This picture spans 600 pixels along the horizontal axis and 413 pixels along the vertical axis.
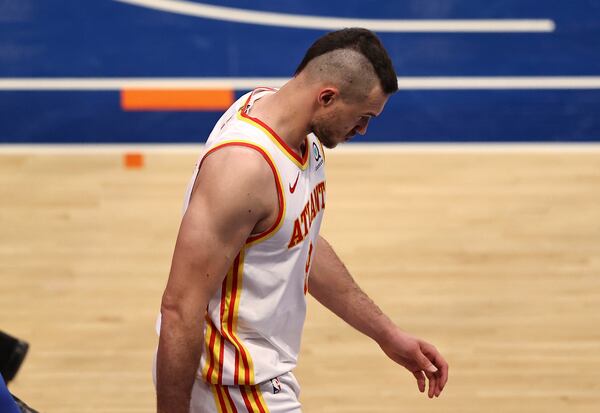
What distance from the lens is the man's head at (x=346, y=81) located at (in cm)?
244

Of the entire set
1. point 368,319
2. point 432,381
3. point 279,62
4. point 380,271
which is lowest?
point 432,381

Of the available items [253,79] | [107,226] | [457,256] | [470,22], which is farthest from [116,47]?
[457,256]

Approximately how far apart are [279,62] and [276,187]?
4.51m

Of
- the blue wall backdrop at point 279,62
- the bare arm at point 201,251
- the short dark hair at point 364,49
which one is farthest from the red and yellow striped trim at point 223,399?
the blue wall backdrop at point 279,62

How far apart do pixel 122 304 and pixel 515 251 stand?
1.90 metres

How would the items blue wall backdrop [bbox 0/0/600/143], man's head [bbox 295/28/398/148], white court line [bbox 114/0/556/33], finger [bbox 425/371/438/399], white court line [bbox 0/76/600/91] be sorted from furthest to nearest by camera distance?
white court line [bbox 114/0/556/33] < white court line [bbox 0/76/600/91] < blue wall backdrop [bbox 0/0/600/143] < finger [bbox 425/371/438/399] < man's head [bbox 295/28/398/148]

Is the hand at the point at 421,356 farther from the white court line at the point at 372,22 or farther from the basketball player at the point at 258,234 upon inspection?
the white court line at the point at 372,22

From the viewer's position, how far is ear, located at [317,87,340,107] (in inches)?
96.3

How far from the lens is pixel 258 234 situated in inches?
96.0

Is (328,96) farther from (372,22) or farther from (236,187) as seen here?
(372,22)

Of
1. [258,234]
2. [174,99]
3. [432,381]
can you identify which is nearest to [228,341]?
[258,234]

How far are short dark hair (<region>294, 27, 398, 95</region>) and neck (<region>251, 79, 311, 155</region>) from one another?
0.23ft

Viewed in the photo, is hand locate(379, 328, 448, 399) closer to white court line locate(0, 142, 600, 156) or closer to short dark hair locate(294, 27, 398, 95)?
short dark hair locate(294, 27, 398, 95)

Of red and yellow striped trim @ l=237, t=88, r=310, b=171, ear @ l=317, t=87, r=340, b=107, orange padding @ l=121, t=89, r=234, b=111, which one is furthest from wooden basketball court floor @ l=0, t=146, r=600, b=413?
ear @ l=317, t=87, r=340, b=107
